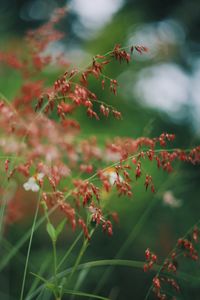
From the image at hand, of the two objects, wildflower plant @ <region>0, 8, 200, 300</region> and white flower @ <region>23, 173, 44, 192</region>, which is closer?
wildflower plant @ <region>0, 8, 200, 300</region>

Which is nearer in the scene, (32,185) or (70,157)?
(32,185)

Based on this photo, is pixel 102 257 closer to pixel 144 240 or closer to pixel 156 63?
pixel 144 240

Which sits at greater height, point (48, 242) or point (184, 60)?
point (184, 60)

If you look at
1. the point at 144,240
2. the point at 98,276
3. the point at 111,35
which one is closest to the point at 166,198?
the point at 98,276

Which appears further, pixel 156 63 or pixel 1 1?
pixel 1 1

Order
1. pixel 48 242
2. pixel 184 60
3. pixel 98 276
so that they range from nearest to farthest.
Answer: pixel 98 276
pixel 48 242
pixel 184 60

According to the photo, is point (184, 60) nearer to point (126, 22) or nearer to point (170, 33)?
point (170, 33)

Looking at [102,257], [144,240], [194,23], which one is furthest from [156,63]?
[102,257]

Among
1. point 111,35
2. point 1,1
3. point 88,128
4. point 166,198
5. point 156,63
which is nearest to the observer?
point 166,198

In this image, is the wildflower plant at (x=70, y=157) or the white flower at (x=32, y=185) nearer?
the wildflower plant at (x=70, y=157)

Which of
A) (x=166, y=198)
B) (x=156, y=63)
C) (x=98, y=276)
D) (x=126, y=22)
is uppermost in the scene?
(x=126, y=22)
